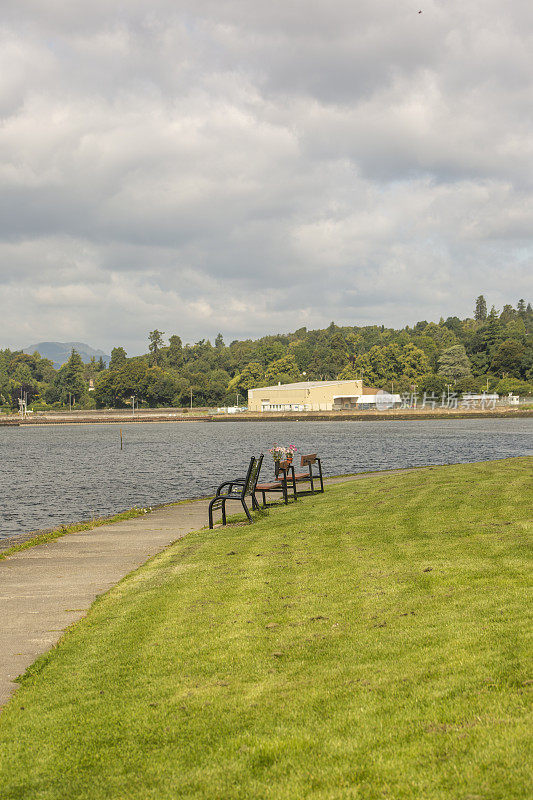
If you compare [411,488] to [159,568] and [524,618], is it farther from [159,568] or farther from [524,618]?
[524,618]

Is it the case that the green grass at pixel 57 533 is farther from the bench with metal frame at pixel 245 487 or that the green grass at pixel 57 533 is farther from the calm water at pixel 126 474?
the calm water at pixel 126 474

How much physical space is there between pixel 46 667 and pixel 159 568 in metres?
4.78

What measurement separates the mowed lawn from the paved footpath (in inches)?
16.7

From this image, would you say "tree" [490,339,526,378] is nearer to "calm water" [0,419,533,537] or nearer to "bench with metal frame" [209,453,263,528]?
"calm water" [0,419,533,537]

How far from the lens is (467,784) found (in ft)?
14.6

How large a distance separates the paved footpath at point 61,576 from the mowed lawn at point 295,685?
424mm

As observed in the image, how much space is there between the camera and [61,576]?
12516 millimetres

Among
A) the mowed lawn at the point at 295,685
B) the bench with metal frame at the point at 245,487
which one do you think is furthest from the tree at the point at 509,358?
the mowed lawn at the point at 295,685

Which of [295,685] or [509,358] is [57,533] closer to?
[295,685]

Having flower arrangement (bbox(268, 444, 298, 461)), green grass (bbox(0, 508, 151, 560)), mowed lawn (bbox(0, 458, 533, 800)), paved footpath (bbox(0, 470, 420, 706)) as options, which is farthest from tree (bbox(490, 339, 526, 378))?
mowed lawn (bbox(0, 458, 533, 800))

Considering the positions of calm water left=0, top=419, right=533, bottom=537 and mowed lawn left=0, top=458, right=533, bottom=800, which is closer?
mowed lawn left=0, top=458, right=533, bottom=800

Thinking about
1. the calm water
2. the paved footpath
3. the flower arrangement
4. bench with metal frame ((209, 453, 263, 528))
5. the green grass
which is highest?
the flower arrangement

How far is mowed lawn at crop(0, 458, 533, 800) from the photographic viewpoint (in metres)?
4.84

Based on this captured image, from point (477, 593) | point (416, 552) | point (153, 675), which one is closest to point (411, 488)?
point (416, 552)
